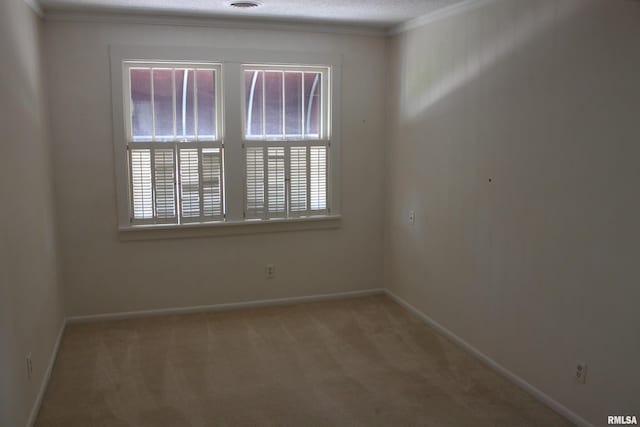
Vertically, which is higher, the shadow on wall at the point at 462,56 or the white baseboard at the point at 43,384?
the shadow on wall at the point at 462,56

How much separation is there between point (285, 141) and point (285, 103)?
34cm

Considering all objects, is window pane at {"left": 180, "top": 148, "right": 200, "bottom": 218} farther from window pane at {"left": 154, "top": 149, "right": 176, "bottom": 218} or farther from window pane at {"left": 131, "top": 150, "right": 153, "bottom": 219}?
window pane at {"left": 131, "top": 150, "right": 153, "bottom": 219}

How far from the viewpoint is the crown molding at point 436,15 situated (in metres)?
3.70

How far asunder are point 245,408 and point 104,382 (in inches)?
38.9

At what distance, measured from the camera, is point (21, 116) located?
3193mm

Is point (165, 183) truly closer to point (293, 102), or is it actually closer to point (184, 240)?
point (184, 240)

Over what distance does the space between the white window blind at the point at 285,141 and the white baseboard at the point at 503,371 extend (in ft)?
4.34

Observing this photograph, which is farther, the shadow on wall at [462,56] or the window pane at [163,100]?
the window pane at [163,100]

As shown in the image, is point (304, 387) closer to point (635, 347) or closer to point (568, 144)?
point (635, 347)

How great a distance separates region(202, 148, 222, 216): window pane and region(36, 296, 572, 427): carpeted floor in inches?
36.4

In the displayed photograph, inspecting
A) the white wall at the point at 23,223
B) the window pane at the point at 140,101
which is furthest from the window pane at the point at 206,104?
the white wall at the point at 23,223

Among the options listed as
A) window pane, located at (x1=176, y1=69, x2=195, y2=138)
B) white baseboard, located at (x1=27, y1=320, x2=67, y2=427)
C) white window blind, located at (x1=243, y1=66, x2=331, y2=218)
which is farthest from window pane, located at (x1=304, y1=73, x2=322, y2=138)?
white baseboard, located at (x1=27, y1=320, x2=67, y2=427)

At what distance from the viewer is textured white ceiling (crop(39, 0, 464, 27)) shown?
12.6 feet

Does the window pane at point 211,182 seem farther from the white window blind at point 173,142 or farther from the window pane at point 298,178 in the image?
the window pane at point 298,178
